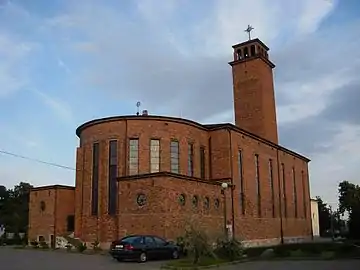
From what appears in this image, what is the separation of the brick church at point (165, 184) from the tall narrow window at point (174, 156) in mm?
84

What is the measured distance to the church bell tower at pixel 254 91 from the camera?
4806cm

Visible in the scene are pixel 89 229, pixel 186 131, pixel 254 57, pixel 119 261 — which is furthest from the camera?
pixel 254 57

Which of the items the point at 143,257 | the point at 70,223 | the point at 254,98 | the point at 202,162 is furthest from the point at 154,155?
the point at 254,98

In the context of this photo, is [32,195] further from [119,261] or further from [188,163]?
[119,261]

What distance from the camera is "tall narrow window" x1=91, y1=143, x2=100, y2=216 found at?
118ft

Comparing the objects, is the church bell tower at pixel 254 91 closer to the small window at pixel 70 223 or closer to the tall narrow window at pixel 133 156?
the tall narrow window at pixel 133 156

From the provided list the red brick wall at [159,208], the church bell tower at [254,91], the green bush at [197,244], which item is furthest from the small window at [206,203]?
the church bell tower at [254,91]

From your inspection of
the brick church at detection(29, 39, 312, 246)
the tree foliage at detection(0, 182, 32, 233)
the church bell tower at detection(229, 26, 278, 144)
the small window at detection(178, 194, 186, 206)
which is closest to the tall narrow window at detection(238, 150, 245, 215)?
the brick church at detection(29, 39, 312, 246)

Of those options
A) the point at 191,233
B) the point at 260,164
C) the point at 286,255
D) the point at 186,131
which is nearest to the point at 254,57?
the point at 260,164

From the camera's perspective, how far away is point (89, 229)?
35219 mm

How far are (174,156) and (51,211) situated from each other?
511 inches

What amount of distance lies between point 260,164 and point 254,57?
12.5 m

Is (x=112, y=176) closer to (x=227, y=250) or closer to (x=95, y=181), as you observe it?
(x=95, y=181)

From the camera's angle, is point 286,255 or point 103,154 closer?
point 286,255
